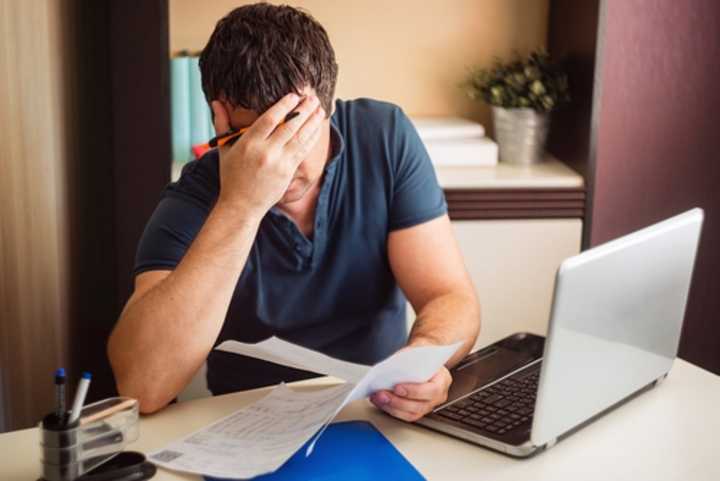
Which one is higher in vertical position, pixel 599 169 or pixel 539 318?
pixel 599 169

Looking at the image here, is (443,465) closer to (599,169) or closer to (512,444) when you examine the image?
(512,444)

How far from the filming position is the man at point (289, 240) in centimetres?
160

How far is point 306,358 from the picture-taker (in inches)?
55.8

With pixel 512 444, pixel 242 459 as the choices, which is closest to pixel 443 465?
pixel 512 444

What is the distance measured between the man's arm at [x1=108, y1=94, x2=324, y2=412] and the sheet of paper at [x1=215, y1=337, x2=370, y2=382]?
168 millimetres

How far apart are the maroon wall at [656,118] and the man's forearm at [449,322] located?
105 centimetres

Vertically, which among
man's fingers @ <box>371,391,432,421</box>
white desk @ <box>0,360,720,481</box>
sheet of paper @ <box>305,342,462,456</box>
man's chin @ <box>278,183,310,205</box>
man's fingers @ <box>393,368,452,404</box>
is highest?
man's chin @ <box>278,183,310,205</box>

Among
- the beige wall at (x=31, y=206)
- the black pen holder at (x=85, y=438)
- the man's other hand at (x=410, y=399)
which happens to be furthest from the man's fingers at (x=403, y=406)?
the beige wall at (x=31, y=206)

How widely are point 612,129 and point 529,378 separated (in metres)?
1.30

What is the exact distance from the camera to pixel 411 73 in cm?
304

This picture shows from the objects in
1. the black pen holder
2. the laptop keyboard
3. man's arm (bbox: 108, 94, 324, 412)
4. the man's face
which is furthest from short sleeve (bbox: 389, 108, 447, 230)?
the black pen holder

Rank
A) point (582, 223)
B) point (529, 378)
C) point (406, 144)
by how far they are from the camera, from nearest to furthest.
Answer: point (529, 378), point (406, 144), point (582, 223)

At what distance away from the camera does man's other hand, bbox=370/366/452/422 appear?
1.45m

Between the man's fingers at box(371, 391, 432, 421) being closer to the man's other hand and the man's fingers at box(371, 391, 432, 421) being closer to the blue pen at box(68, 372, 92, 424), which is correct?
the man's other hand
